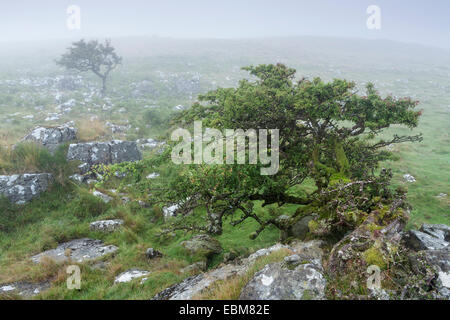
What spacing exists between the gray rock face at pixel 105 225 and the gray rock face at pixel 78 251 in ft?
2.35

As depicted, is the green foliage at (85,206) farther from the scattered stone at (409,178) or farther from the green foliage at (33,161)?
the scattered stone at (409,178)

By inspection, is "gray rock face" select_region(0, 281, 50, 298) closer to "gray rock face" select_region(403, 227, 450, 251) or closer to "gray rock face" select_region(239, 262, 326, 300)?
"gray rock face" select_region(239, 262, 326, 300)

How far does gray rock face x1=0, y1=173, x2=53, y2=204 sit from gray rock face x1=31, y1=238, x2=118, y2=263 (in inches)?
156

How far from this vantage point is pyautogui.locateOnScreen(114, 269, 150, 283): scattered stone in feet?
24.8

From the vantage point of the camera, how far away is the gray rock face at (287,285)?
13.7ft

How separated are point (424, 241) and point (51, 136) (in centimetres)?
1934

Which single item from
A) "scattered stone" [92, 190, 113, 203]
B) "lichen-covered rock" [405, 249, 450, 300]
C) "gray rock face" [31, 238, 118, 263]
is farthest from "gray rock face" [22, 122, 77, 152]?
"lichen-covered rock" [405, 249, 450, 300]

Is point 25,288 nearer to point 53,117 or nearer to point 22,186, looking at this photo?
point 22,186

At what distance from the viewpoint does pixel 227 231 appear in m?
11.1

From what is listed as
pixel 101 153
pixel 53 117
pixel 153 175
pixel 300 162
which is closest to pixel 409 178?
pixel 300 162

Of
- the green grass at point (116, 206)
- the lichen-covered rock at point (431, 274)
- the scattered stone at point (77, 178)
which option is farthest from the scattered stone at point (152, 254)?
the lichen-covered rock at point (431, 274)

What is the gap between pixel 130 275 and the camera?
7812mm

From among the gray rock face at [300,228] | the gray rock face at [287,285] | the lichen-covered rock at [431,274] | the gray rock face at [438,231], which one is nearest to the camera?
the lichen-covered rock at [431,274]
